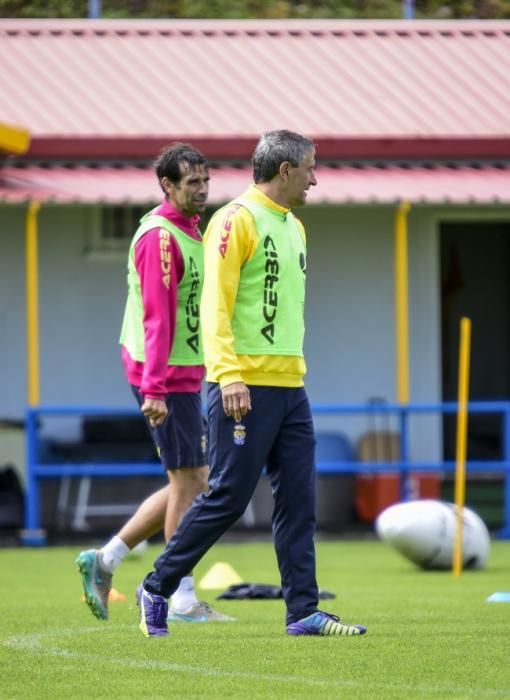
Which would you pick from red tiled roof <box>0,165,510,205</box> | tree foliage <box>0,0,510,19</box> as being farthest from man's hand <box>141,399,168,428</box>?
tree foliage <box>0,0,510,19</box>

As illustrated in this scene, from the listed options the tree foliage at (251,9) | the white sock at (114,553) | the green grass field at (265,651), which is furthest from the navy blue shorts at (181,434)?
the tree foliage at (251,9)

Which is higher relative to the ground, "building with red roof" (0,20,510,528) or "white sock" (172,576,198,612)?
"building with red roof" (0,20,510,528)

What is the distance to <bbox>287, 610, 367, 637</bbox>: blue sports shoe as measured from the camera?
7.12 m

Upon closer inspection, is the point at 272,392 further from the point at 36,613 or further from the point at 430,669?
the point at 36,613

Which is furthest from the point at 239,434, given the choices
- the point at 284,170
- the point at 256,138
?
the point at 256,138

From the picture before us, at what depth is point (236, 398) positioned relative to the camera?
6.83 m

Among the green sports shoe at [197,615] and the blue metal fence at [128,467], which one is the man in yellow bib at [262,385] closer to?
the green sports shoe at [197,615]

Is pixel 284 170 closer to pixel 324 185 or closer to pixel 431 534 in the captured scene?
pixel 431 534

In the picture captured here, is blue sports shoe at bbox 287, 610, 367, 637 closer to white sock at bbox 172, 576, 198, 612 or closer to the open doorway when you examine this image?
white sock at bbox 172, 576, 198, 612

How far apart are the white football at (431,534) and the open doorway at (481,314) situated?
7424 mm

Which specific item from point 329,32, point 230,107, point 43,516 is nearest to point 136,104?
point 230,107

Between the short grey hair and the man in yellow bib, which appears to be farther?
the short grey hair

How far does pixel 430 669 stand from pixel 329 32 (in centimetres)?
1267

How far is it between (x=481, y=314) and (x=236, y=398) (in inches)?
503
